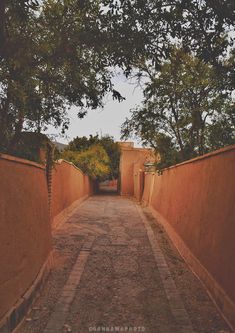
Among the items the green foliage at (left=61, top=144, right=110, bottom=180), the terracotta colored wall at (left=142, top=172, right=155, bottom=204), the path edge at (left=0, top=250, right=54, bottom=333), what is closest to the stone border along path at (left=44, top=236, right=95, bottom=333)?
the path edge at (left=0, top=250, right=54, bottom=333)

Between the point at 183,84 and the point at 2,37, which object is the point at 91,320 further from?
the point at 183,84

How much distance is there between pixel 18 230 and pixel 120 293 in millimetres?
2352

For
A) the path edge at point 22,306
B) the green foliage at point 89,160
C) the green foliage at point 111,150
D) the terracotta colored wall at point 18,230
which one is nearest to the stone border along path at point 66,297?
the path edge at point 22,306

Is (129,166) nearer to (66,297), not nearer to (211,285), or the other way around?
(211,285)

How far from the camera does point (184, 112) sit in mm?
18703

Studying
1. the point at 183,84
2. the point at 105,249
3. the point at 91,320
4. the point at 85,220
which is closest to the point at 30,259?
the point at 91,320

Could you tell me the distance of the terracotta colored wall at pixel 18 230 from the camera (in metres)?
5.73

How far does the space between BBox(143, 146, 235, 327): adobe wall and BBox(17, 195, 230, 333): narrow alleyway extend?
1.10 feet

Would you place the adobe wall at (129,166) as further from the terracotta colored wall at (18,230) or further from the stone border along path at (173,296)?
the terracotta colored wall at (18,230)

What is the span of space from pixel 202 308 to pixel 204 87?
12661mm

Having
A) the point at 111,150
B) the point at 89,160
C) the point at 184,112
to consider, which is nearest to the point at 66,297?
the point at 184,112

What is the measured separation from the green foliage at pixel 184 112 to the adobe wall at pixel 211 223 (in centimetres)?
532

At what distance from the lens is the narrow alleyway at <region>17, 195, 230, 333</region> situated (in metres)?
5.96

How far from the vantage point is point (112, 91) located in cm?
959
